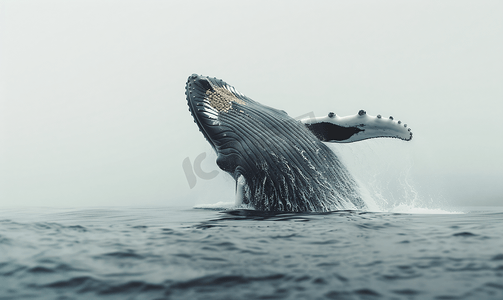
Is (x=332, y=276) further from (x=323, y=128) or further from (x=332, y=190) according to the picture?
(x=323, y=128)

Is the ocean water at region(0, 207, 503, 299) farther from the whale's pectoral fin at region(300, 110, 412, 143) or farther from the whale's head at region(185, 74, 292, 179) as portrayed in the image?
the whale's pectoral fin at region(300, 110, 412, 143)

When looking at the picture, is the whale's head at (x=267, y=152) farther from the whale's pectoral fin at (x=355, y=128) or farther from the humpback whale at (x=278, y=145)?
the whale's pectoral fin at (x=355, y=128)

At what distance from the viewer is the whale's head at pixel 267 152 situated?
333 inches

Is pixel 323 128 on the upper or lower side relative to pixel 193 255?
upper

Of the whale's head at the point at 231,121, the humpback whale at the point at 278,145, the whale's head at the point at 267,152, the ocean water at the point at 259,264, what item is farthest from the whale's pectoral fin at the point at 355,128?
the ocean water at the point at 259,264

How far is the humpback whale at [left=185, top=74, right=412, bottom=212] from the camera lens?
8.48 meters

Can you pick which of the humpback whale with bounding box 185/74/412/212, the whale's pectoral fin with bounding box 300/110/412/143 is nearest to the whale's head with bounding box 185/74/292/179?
the humpback whale with bounding box 185/74/412/212

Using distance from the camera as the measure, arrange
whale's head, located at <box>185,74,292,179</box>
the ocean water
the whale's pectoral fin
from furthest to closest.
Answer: the whale's pectoral fin, whale's head, located at <box>185,74,292,179</box>, the ocean water

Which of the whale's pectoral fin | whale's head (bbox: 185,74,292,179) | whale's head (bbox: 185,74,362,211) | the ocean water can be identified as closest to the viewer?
the ocean water

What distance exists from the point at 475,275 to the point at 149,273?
2661 mm

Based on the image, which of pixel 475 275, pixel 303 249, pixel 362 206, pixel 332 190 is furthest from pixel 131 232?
pixel 362 206

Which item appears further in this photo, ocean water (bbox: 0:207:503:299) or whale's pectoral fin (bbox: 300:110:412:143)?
whale's pectoral fin (bbox: 300:110:412:143)

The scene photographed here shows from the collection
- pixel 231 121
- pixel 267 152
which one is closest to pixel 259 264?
pixel 267 152

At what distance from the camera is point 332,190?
28.5 feet
